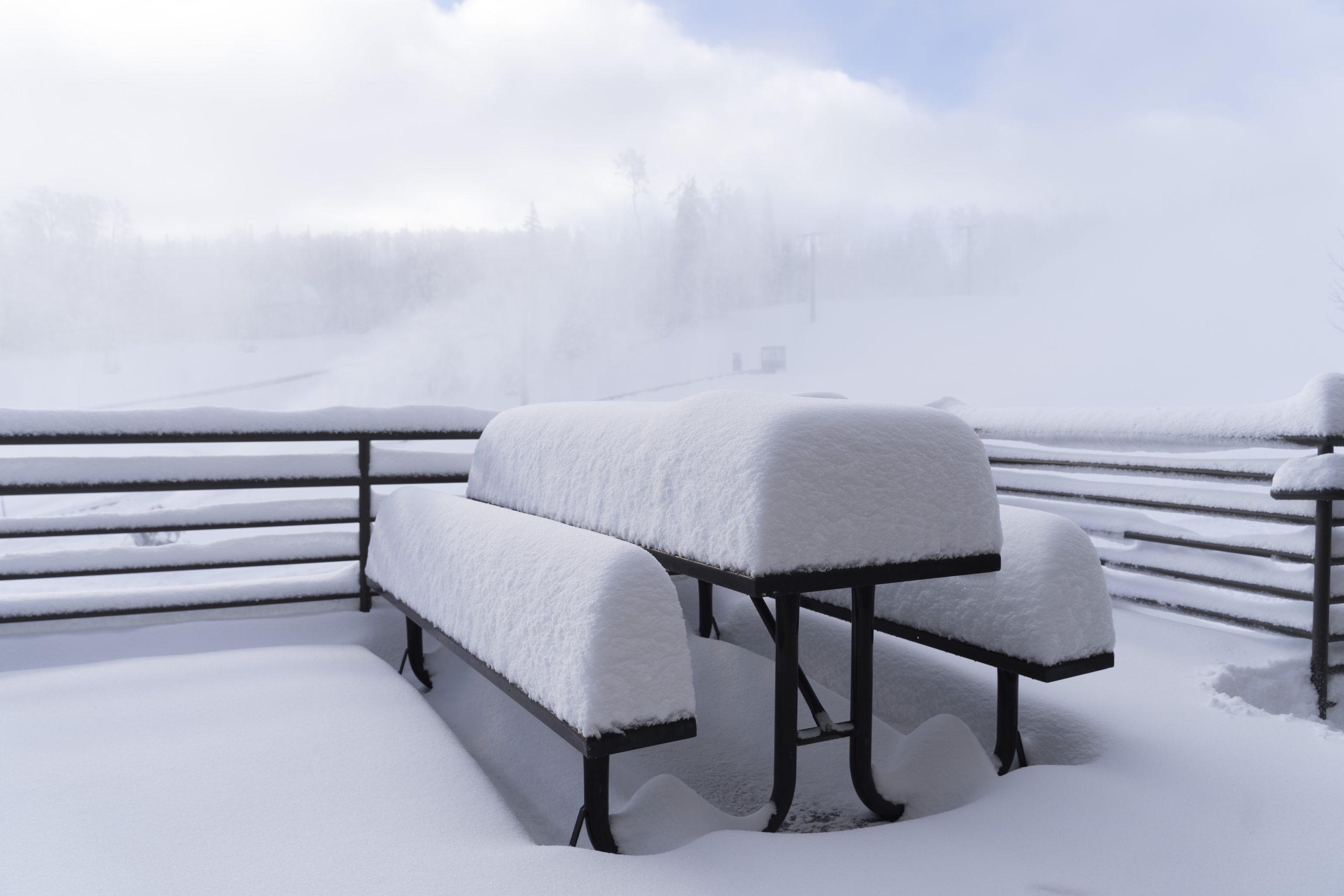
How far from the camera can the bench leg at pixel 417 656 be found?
3885mm

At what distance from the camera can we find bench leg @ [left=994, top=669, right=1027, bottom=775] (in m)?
2.68

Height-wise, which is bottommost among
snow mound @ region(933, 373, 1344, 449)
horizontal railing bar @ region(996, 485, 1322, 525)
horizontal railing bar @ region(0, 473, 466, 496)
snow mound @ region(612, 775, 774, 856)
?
snow mound @ region(612, 775, 774, 856)

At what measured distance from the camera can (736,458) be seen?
2143mm

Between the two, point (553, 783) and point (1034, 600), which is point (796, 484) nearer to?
point (1034, 600)

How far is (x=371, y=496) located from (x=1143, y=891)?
3786 millimetres

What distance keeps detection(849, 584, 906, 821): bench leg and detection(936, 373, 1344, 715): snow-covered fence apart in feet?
7.13

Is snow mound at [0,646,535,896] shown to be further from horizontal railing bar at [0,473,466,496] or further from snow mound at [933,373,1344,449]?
snow mound at [933,373,1344,449]

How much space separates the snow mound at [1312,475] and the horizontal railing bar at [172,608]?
14.0 ft

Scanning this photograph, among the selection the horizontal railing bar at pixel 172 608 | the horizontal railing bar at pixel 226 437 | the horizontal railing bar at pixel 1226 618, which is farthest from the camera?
the horizontal railing bar at pixel 172 608

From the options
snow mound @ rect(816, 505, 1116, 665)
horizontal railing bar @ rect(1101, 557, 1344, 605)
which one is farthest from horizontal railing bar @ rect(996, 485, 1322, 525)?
snow mound @ rect(816, 505, 1116, 665)

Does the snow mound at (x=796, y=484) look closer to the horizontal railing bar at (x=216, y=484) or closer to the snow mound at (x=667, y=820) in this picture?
the snow mound at (x=667, y=820)

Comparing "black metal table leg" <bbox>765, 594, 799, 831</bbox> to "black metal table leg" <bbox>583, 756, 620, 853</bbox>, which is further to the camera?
"black metal table leg" <bbox>765, 594, 799, 831</bbox>

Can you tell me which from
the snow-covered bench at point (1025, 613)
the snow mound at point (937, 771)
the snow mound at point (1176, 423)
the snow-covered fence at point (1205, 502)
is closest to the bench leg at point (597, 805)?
the snow mound at point (937, 771)

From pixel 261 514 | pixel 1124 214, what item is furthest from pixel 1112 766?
pixel 1124 214
